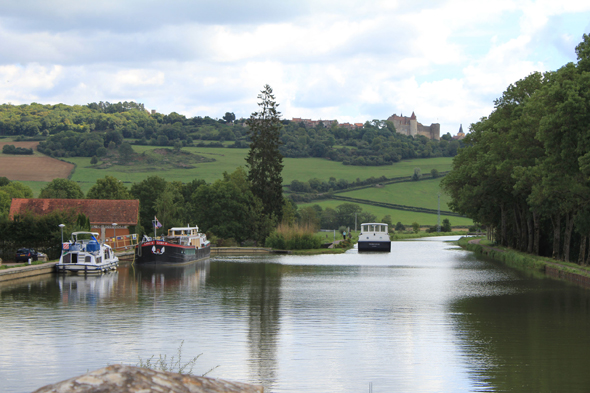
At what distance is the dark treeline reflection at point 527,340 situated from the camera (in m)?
12.2

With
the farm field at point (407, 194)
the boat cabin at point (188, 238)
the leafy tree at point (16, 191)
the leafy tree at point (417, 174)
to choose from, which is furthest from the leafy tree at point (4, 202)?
the leafy tree at point (417, 174)

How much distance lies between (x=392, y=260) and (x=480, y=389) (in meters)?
38.5

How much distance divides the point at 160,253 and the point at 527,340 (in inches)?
1301

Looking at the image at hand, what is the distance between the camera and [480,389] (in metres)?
11.5

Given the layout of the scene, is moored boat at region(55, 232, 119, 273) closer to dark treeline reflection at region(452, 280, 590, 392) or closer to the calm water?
the calm water

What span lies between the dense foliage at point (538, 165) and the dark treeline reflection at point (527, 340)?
8009 mm

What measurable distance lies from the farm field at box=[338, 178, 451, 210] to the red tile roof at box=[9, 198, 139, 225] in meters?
80.4

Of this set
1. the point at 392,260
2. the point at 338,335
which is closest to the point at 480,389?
the point at 338,335

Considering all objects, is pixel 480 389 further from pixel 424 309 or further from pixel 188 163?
pixel 188 163

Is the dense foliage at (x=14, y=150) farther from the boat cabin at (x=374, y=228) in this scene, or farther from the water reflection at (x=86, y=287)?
the water reflection at (x=86, y=287)

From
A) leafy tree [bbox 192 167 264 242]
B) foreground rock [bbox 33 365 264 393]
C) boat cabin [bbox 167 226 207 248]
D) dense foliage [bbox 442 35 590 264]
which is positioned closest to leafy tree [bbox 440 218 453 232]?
dense foliage [bbox 442 35 590 264]

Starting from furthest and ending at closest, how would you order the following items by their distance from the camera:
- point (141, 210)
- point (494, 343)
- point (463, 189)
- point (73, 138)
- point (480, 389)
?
point (73, 138), point (141, 210), point (463, 189), point (494, 343), point (480, 389)

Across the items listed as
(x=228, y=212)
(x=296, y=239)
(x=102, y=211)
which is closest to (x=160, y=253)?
(x=296, y=239)

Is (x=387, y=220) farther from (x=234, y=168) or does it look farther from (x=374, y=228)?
(x=374, y=228)
